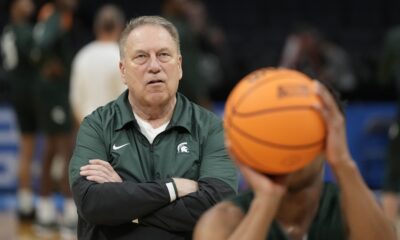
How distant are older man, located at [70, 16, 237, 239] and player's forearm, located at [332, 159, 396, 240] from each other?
3.81 ft

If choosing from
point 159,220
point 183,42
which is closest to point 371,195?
point 159,220

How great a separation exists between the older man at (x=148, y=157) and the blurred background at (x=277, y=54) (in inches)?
211

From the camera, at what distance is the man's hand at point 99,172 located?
4.04 meters

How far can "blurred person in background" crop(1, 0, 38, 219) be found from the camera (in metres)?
10.5

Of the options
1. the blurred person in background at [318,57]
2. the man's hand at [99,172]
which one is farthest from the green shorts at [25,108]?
the man's hand at [99,172]

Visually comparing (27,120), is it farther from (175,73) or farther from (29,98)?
(175,73)

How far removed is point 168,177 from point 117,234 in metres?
0.33

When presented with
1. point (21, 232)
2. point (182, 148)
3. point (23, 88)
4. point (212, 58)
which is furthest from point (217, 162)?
point (212, 58)

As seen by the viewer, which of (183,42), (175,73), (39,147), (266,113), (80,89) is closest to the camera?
(266,113)

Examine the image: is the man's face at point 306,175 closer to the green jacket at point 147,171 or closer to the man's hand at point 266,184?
the man's hand at point 266,184

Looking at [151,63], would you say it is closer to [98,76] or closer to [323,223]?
[323,223]

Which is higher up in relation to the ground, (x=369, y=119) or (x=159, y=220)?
(x=159, y=220)

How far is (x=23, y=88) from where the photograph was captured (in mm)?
10586

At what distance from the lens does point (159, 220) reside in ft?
13.3
